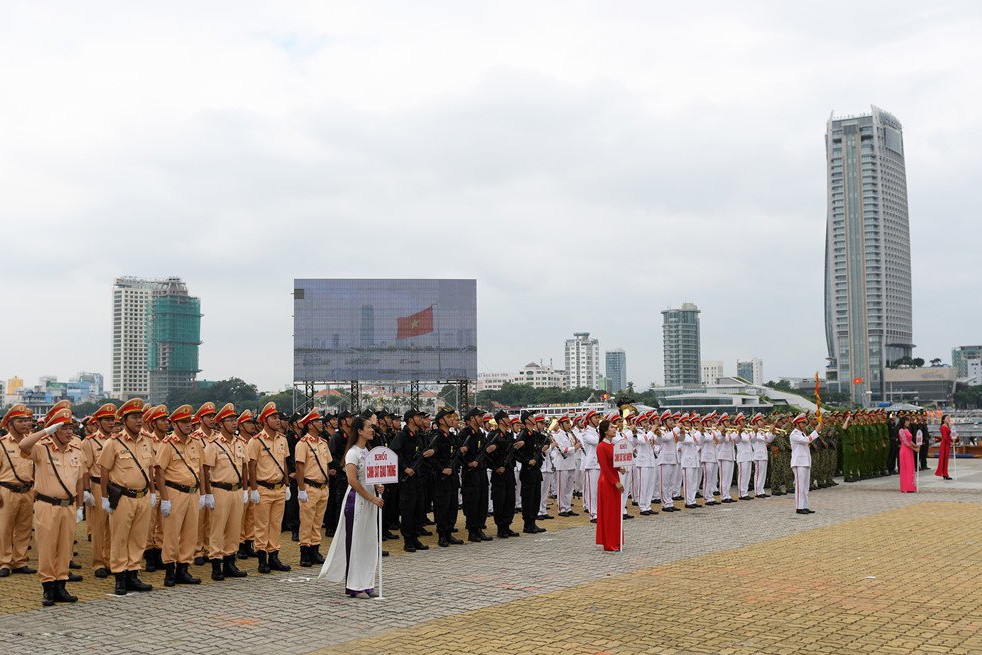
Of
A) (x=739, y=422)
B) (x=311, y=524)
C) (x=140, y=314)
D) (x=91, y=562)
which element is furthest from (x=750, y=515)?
(x=140, y=314)

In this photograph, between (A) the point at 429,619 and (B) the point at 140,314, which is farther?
(B) the point at 140,314

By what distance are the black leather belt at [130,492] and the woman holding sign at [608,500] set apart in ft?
17.9

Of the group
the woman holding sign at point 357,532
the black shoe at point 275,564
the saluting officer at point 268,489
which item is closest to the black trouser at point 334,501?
the saluting officer at point 268,489

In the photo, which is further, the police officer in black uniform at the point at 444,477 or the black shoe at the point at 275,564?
the police officer in black uniform at the point at 444,477

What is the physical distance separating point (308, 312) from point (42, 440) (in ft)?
111

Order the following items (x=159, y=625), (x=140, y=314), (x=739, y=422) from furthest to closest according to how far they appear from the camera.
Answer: (x=140, y=314) → (x=739, y=422) → (x=159, y=625)

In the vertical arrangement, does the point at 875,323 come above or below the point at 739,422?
above

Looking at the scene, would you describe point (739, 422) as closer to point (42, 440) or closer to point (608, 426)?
point (608, 426)

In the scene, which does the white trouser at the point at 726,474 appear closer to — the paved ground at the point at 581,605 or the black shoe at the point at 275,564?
the paved ground at the point at 581,605

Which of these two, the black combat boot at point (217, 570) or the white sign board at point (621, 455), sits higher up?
the white sign board at point (621, 455)

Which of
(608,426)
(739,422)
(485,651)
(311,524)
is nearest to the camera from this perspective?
(485,651)

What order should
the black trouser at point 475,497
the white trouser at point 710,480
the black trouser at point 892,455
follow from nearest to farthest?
the black trouser at point 475,497, the white trouser at point 710,480, the black trouser at point 892,455

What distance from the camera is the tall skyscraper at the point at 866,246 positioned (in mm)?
140625

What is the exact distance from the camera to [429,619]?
286 inches
